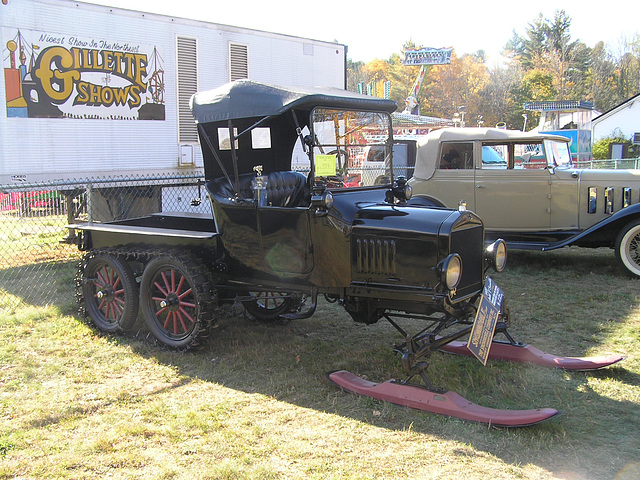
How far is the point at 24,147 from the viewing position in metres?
8.66

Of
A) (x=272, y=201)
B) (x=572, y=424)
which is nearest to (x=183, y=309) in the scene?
(x=272, y=201)

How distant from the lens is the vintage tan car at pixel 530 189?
325 inches

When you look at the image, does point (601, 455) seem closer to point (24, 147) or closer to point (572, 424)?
point (572, 424)

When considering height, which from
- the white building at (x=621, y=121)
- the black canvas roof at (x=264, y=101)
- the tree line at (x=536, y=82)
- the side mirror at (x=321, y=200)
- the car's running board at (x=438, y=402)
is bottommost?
the car's running board at (x=438, y=402)

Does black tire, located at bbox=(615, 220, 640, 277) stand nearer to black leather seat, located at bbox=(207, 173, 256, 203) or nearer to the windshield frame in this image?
the windshield frame

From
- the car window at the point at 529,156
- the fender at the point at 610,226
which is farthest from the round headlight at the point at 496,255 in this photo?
the car window at the point at 529,156

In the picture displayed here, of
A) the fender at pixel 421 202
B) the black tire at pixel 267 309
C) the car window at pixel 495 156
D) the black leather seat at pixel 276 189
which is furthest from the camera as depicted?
the car window at pixel 495 156

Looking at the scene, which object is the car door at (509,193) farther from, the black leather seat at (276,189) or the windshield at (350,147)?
the black leather seat at (276,189)

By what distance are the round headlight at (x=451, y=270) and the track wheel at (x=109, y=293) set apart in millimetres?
3094

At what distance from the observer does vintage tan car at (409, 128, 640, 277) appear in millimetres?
8266

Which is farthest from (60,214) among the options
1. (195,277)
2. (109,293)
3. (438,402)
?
(438,402)

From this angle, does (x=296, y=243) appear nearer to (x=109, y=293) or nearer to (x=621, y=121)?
(x=109, y=293)

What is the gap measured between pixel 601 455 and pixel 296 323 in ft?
11.3

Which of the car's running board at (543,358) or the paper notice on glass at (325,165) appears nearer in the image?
the car's running board at (543,358)
